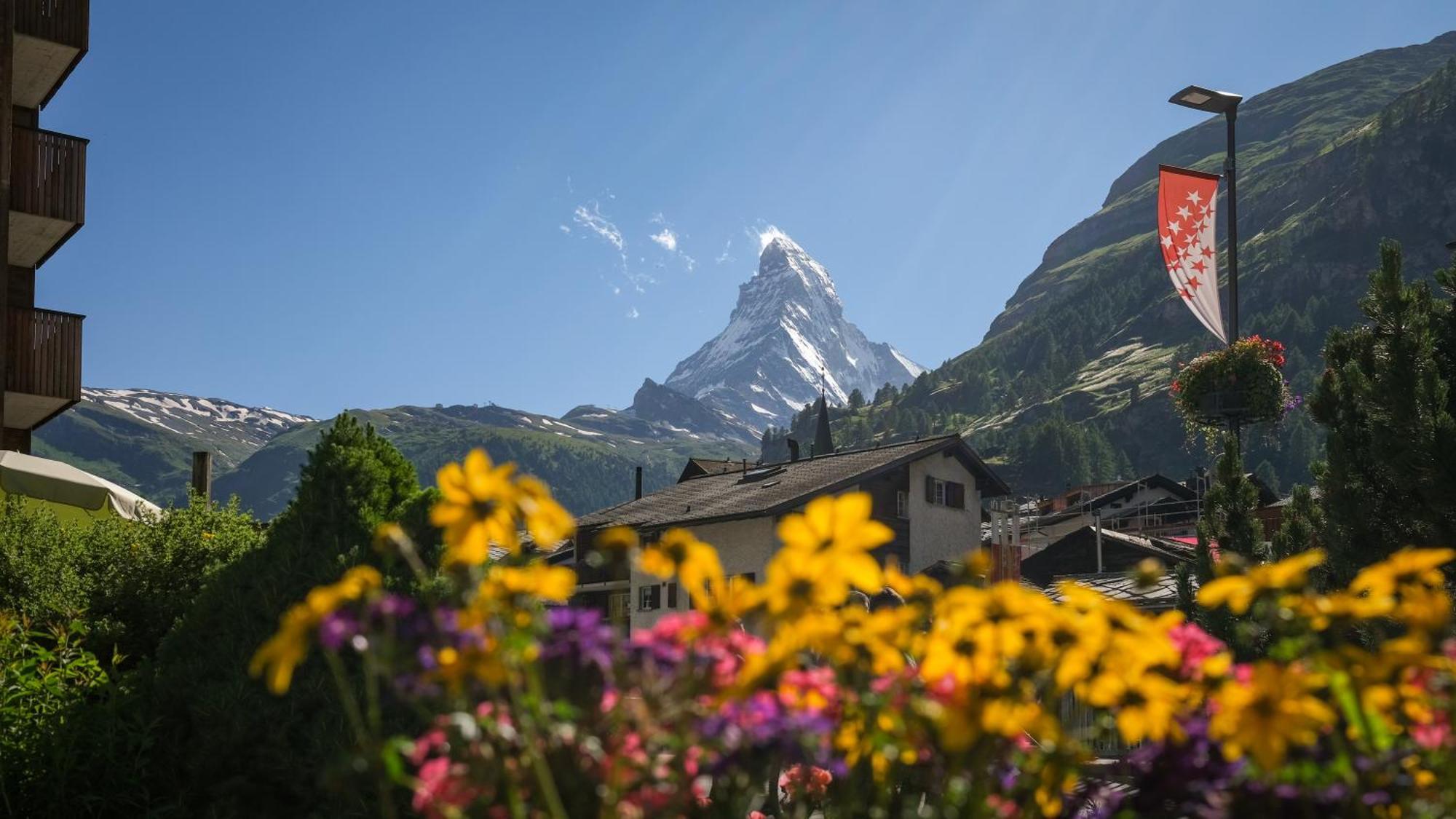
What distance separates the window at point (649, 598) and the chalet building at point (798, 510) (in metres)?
0.03

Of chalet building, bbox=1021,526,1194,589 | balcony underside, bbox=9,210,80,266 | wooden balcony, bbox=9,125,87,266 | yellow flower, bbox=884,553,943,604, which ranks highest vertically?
wooden balcony, bbox=9,125,87,266

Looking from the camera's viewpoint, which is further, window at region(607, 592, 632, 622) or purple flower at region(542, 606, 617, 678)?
window at region(607, 592, 632, 622)

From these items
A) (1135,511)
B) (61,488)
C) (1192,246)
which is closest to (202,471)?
(61,488)

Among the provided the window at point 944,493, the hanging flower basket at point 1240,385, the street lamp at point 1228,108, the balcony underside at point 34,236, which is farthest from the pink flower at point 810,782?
the window at point 944,493

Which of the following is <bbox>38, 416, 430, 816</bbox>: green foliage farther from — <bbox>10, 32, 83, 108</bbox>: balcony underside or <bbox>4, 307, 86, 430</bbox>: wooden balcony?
<bbox>10, 32, 83, 108</bbox>: balcony underside

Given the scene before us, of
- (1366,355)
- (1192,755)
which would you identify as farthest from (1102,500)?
(1192,755)

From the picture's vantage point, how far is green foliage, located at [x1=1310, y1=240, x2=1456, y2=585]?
10.3 m

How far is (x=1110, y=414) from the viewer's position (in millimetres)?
180750

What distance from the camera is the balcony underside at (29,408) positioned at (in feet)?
59.4

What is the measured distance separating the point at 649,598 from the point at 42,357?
21.0 m

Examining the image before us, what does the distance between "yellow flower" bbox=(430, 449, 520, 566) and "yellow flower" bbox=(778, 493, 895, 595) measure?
1.55ft

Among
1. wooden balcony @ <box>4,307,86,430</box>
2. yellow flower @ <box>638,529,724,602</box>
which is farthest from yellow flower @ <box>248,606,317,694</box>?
wooden balcony @ <box>4,307,86,430</box>

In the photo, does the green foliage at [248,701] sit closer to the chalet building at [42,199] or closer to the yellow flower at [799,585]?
the yellow flower at [799,585]

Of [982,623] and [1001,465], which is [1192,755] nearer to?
[982,623]
